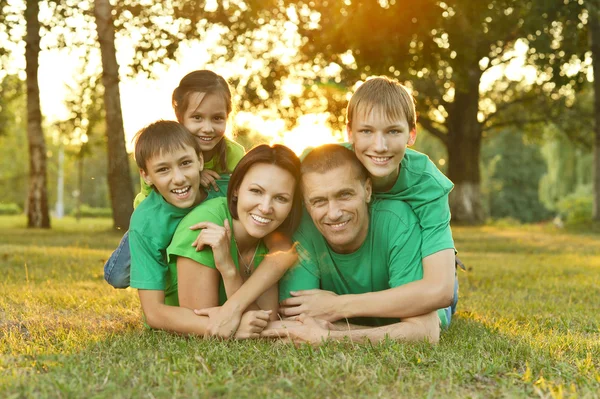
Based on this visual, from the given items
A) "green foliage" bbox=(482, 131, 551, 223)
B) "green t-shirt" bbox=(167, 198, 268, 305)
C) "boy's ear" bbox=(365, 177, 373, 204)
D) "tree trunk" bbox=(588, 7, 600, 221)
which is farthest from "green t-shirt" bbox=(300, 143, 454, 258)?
"green foliage" bbox=(482, 131, 551, 223)

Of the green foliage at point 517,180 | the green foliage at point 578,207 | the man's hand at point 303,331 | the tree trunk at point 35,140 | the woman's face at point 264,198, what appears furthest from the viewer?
the green foliage at point 517,180

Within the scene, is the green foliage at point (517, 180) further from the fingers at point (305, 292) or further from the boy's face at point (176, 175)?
the boy's face at point (176, 175)

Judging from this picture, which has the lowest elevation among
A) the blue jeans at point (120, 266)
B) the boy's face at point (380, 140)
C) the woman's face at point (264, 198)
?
the blue jeans at point (120, 266)

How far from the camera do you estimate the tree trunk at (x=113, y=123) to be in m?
14.8

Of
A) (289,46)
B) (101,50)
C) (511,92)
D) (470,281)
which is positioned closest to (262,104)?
(289,46)

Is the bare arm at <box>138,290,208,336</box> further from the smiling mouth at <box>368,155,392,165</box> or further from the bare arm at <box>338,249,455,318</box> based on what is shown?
the smiling mouth at <box>368,155,392,165</box>

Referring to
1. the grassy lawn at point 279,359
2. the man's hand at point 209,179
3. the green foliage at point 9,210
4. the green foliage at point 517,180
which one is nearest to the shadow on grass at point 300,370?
the grassy lawn at point 279,359

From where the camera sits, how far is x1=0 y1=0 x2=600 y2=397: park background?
3477mm

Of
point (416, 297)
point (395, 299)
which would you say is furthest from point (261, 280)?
point (416, 297)

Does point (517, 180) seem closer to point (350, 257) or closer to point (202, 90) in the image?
point (202, 90)

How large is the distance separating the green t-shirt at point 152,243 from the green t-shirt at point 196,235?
100mm

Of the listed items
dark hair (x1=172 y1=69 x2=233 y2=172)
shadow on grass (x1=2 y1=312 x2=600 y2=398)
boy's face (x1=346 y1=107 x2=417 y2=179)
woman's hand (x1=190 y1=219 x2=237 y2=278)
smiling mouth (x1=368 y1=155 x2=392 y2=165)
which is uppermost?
dark hair (x1=172 y1=69 x2=233 y2=172)

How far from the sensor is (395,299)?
441cm

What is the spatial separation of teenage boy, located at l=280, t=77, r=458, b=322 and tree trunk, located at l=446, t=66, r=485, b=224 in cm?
2135
